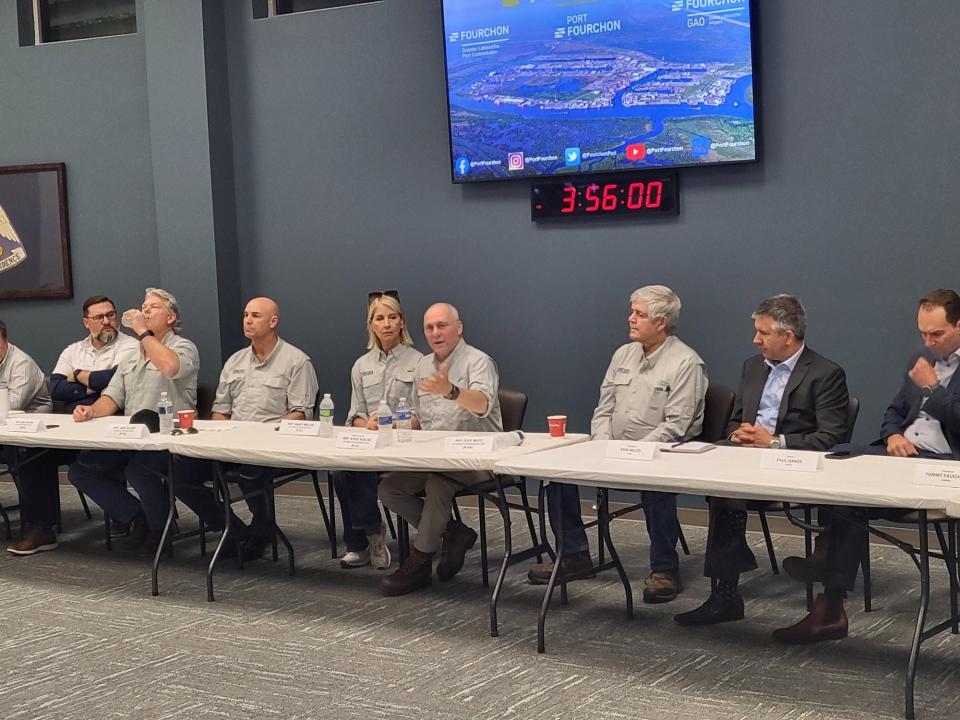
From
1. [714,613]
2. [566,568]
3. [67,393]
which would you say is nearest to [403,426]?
[566,568]

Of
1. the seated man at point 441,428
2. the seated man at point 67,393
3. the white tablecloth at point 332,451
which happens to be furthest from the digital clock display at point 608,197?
the seated man at point 67,393

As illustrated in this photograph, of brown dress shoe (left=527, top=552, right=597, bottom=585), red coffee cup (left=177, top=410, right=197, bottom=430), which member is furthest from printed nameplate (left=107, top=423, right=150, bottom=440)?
brown dress shoe (left=527, top=552, right=597, bottom=585)

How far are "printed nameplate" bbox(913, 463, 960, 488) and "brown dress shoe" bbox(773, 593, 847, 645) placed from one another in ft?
2.26

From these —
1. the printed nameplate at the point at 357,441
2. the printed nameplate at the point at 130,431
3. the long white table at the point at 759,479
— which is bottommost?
the long white table at the point at 759,479

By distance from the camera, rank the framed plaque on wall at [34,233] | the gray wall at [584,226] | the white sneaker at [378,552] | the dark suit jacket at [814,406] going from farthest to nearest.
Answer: the framed plaque on wall at [34,233] → the gray wall at [584,226] → the white sneaker at [378,552] → the dark suit jacket at [814,406]

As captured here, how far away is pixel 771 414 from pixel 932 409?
0.59 metres

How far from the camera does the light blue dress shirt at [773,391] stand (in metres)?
4.25

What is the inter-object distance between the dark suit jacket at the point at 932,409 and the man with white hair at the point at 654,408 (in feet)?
2.33

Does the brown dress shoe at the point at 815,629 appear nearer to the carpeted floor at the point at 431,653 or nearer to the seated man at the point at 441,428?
the carpeted floor at the point at 431,653

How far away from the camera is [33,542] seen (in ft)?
17.9

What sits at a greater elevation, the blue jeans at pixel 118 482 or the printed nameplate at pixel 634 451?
the printed nameplate at pixel 634 451

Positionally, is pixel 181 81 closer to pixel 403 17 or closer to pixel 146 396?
pixel 403 17

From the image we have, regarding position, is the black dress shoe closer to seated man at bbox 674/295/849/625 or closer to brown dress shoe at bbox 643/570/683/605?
seated man at bbox 674/295/849/625

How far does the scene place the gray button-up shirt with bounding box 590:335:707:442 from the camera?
4.45m
